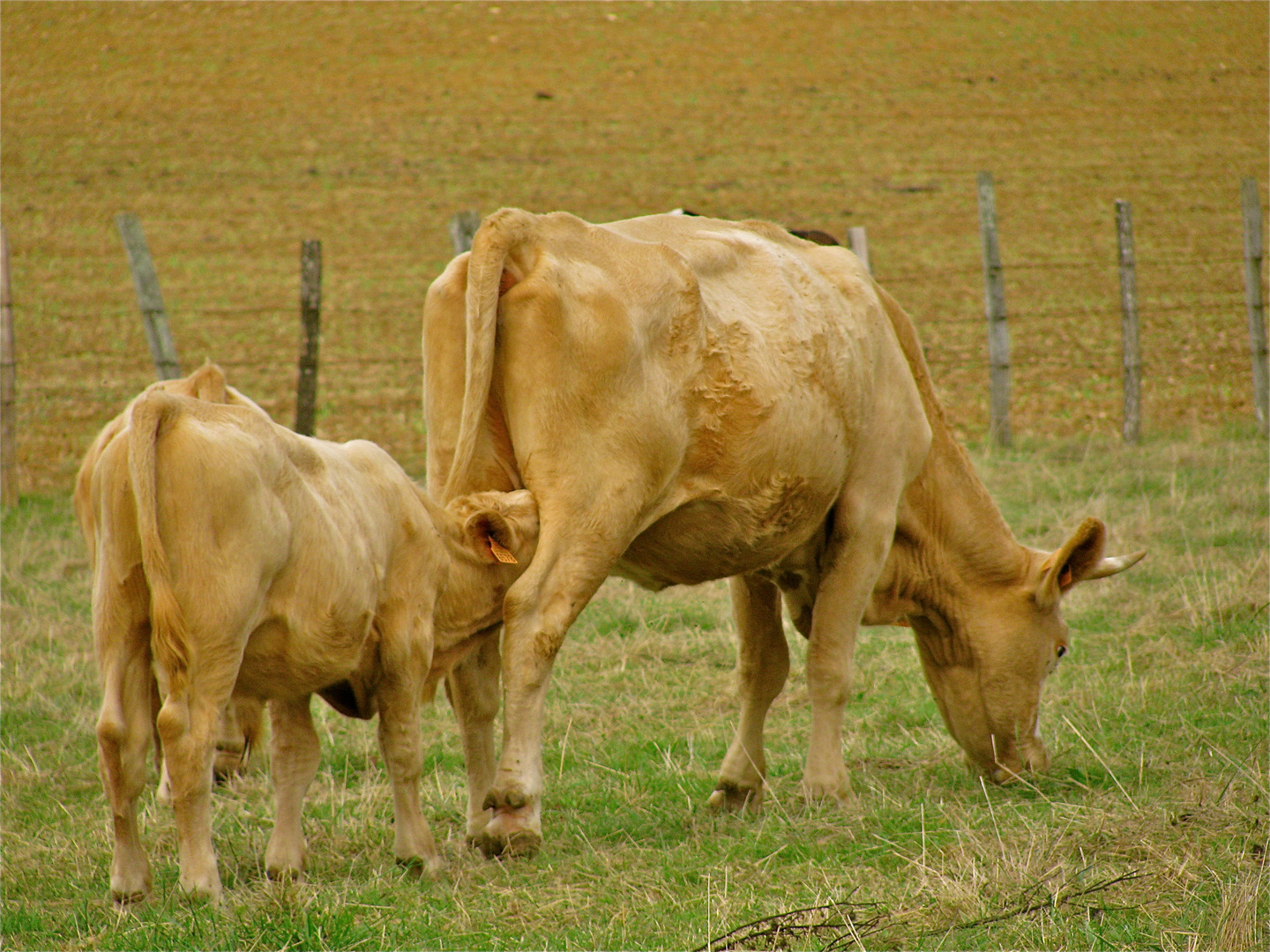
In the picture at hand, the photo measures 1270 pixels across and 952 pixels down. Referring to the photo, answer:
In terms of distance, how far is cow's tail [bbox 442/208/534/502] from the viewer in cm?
390

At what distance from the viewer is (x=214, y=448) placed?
342 centimetres

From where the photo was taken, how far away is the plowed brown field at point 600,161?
16.5 meters

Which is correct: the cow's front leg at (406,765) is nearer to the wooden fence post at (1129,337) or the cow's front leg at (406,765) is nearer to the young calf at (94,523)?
the young calf at (94,523)

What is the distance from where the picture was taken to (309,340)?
404 inches

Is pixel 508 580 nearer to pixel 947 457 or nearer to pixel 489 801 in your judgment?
pixel 489 801

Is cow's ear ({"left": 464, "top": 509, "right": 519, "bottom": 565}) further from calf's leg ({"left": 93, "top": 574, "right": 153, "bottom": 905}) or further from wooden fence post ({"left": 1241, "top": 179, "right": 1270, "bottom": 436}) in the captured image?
wooden fence post ({"left": 1241, "top": 179, "right": 1270, "bottom": 436})

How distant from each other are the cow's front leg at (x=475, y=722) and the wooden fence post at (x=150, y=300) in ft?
21.7

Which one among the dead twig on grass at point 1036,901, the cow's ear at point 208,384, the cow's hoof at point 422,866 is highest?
the cow's ear at point 208,384

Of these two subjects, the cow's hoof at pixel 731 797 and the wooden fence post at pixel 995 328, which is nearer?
the cow's hoof at pixel 731 797

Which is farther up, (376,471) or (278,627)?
(376,471)

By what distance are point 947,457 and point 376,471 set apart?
8.08 ft

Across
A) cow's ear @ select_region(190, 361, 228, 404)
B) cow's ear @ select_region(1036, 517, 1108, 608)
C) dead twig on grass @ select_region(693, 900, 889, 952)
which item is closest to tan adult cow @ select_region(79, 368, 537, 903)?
cow's ear @ select_region(190, 361, 228, 404)

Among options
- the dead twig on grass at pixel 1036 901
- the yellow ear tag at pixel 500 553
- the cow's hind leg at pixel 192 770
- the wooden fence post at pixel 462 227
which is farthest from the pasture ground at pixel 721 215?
the wooden fence post at pixel 462 227

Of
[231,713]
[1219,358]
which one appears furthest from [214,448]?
[1219,358]
